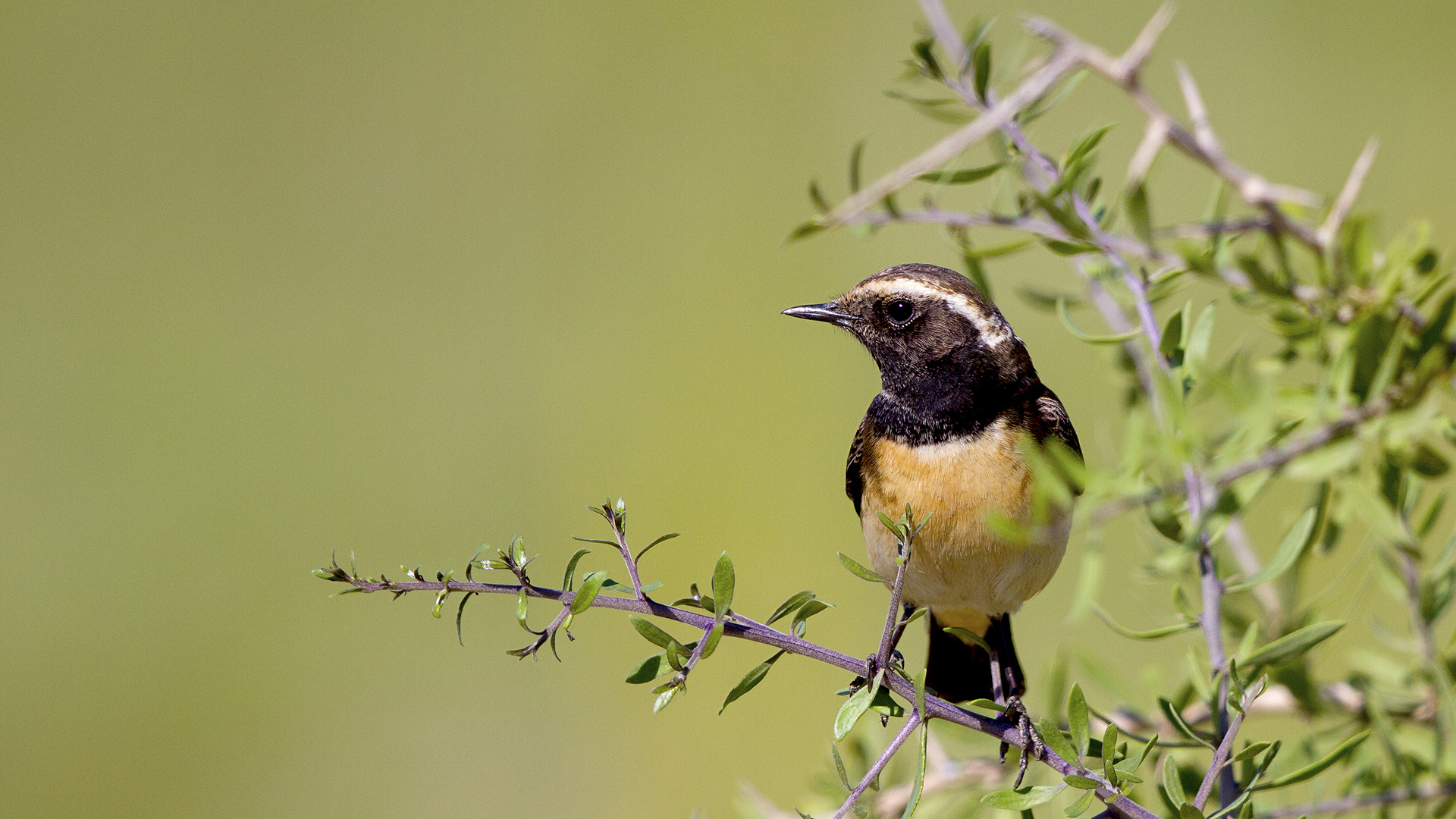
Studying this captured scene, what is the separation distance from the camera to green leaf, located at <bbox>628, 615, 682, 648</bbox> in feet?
3.76

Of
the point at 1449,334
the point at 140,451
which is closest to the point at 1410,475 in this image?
the point at 1449,334

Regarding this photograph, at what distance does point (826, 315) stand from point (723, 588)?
143 centimetres

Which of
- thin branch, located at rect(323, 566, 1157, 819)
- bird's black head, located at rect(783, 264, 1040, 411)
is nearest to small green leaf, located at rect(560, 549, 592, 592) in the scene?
thin branch, located at rect(323, 566, 1157, 819)

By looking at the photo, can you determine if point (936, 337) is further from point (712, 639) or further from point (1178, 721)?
point (712, 639)

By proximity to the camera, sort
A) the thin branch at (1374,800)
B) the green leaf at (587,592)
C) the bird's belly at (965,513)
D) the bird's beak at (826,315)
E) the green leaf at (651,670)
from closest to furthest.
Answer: the green leaf at (587,592)
the green leaf at (651,670)
the thin branch at (1374,800)
the bird's belly at (965,513)
the bird's beak at (826,315)

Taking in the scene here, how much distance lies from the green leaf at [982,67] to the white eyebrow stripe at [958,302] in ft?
2.67

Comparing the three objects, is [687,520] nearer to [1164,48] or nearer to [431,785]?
[431,785]

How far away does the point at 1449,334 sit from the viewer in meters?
1.28

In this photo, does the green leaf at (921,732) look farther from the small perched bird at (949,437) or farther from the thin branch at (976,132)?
the small perched bird at (949,437)

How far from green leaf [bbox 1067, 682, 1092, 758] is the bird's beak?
53.3 inches

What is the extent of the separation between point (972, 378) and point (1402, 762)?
1140 millimetres

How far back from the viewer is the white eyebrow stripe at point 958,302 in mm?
2449

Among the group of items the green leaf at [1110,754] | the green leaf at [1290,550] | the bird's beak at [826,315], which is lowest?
the green leaf at [1110,754]

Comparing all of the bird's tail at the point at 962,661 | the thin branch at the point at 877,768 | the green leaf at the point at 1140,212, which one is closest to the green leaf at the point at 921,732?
the thin branch at the point at 877,768
